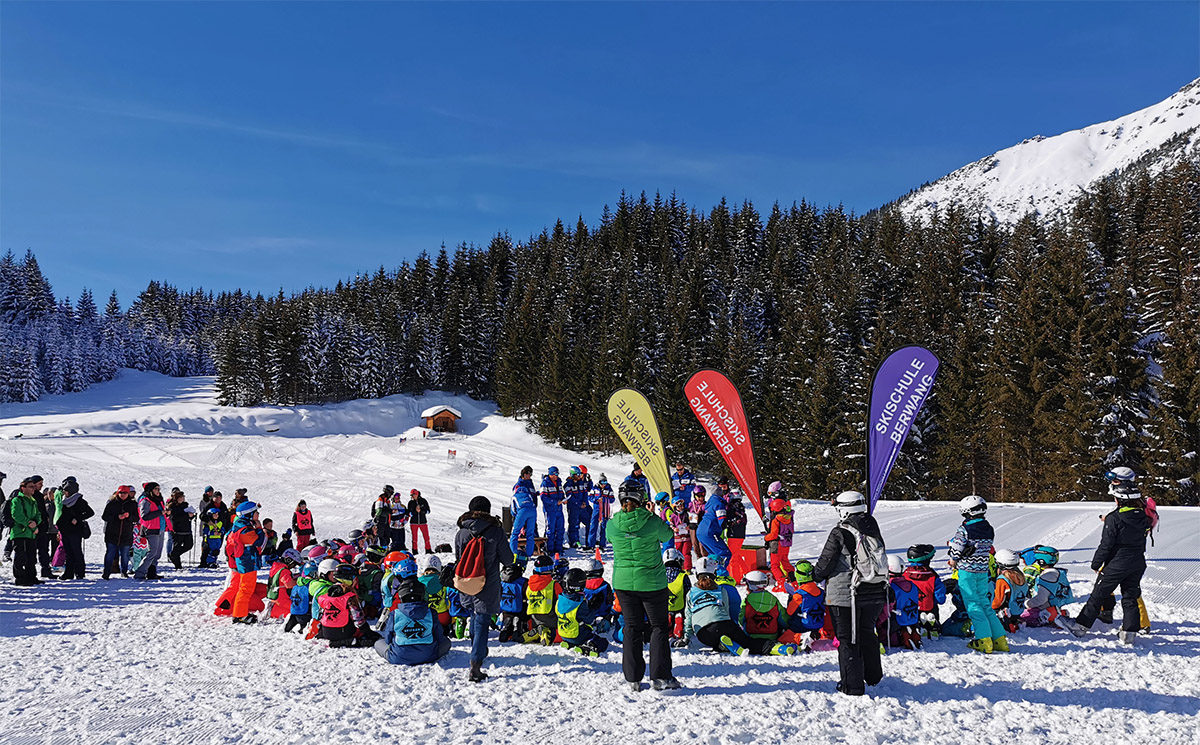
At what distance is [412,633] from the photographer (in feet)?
21.9

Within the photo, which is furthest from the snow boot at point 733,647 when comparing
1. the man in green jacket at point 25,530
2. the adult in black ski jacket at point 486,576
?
the man in green jacket at point 25,530

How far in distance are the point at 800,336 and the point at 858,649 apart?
41077 mm

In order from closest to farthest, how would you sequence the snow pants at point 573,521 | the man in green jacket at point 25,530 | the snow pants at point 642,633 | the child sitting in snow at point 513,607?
the snow pants at point 642,633, the child sitting in snow at point 513,607, the man in green jacket at point 25,530, the snow pants at point 573,521

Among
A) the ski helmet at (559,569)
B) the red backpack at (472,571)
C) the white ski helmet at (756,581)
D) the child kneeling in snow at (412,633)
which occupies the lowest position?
the child kneeling in snow at (412,633)

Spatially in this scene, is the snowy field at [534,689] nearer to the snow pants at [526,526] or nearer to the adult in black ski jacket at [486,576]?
the adult in black ski jacket at [486,576]

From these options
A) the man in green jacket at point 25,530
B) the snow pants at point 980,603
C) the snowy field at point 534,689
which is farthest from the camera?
the man in green jacket at point 25,530

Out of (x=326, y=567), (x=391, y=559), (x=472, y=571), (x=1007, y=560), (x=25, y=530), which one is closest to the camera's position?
(x=472, y=571)

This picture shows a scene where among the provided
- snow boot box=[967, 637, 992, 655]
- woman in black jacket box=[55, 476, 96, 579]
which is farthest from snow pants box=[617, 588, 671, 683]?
woman in black jacket box=[55, 476, 96, 579]

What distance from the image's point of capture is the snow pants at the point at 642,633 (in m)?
5.88

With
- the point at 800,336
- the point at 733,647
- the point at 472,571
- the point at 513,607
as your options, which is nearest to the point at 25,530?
the point at 513,607

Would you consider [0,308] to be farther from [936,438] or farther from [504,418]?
[936,438]

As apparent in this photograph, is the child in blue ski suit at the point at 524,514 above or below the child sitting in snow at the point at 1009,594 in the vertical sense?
above

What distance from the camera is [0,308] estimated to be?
284 feet

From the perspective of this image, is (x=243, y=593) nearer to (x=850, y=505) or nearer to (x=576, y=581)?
(x=576, y=581)
